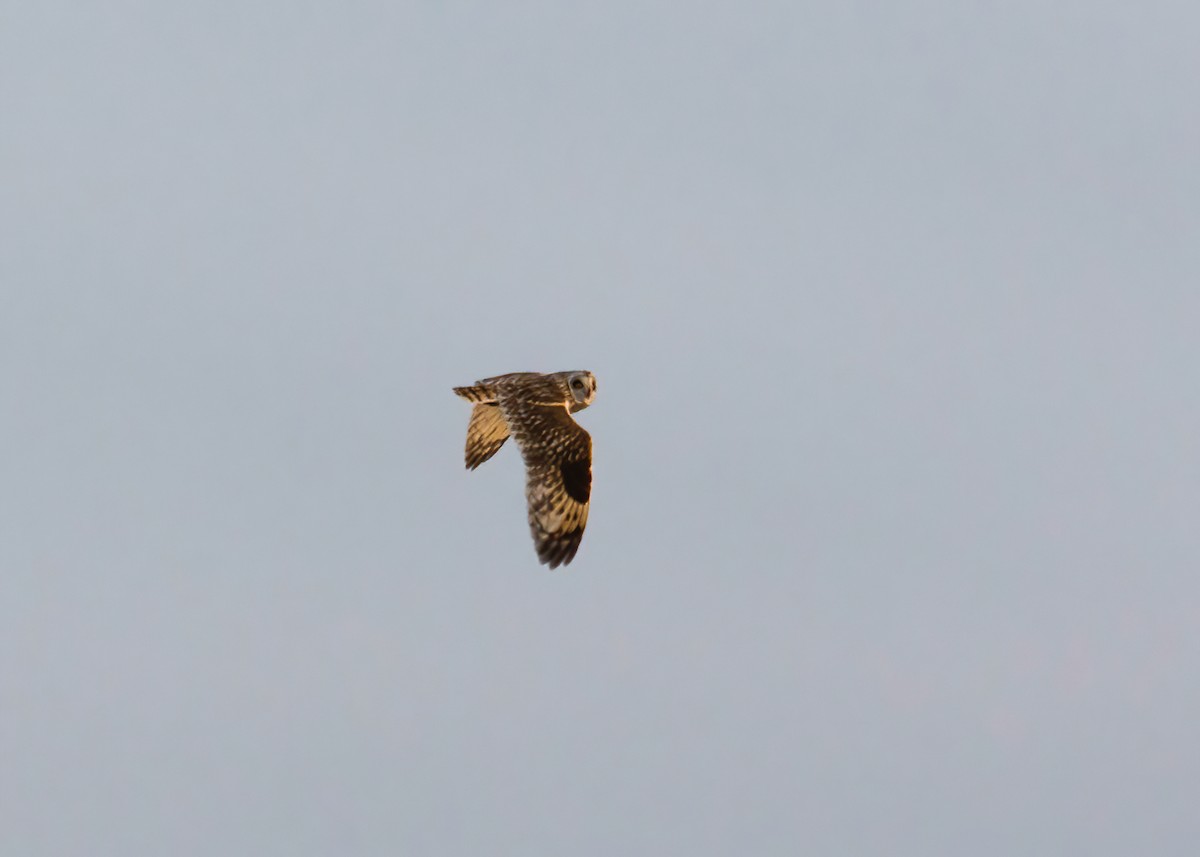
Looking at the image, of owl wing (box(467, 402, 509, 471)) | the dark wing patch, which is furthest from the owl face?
owl wing (box(467, 402, 509, 471))

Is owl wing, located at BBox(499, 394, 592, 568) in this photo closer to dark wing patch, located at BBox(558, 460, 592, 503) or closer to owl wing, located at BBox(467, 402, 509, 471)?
dark wing patch, located at BBox(558, 460, 592, 503)

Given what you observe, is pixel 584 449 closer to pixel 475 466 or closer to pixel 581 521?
pixel 581 521

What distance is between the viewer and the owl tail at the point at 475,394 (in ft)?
135

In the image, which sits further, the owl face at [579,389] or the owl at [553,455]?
the owl face at [579,389]

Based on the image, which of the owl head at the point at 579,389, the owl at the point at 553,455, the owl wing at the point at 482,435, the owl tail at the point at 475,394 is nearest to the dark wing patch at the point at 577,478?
the owl at the point at 553,455

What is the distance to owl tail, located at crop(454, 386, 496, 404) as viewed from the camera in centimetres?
4128

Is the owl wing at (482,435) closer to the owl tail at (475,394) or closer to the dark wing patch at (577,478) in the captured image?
the owl tail at (475,394)

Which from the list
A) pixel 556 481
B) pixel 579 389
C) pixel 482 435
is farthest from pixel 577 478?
pixel 482 435

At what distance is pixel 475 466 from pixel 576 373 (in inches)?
144

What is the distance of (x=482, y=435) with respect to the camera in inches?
1677

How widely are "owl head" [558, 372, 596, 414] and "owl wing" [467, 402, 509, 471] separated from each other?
273 centimetres

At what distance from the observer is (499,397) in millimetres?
39781

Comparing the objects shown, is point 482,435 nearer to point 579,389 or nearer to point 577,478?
point 579,389

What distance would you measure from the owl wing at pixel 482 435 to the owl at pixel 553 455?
94.9 inches
